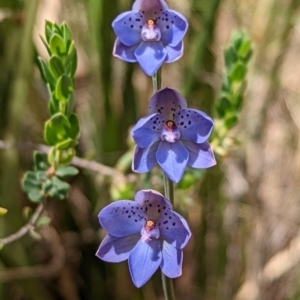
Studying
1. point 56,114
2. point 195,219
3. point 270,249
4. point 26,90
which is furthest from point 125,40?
point 270,249

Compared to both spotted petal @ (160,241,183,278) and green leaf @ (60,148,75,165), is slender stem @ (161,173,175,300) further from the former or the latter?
green leaf @ (60,148,75,165)

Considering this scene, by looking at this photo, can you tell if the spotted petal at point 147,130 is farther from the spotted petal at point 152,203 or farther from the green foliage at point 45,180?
the green foliage at point 45,180

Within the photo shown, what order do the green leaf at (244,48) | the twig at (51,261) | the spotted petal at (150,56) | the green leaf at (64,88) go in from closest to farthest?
the spotted petal at (150,56)
the green leaf at (64,88)
the green leaf at (244,48)
the twig at (51,261)

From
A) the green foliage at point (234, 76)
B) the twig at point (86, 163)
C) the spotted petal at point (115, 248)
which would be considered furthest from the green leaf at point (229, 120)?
the spotted petal at point (115, 248)

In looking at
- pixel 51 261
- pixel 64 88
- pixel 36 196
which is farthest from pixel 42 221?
pixel 51 261

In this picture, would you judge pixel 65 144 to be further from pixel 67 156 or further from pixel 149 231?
pixel 149 231

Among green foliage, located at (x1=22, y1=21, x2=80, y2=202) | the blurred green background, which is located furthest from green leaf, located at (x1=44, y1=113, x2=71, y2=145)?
the blurred green background

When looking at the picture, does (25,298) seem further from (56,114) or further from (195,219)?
(56,114)
